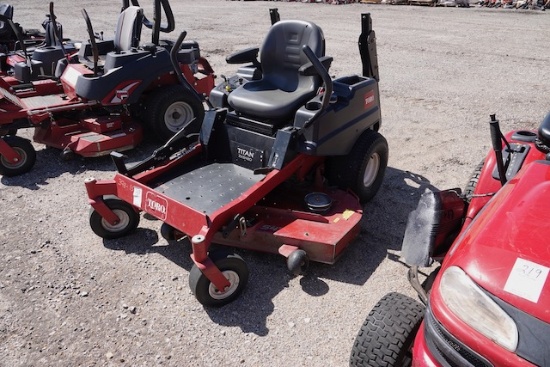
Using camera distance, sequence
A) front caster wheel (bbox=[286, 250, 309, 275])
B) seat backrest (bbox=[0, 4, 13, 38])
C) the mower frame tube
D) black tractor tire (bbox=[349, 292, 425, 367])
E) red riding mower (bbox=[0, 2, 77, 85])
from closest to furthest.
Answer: black tractor tire (bbox=[349, 292, 425, 367]) < front caster wheel (bbox=[286, 250, 309, 275]) < the mower frame tube < red riding mower (bbox=[0, 2, 77, 85]) < seat backrest (bbox=[0, 4, 13, 38])

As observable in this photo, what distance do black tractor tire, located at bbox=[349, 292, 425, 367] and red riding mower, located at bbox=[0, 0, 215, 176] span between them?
2.95 metres

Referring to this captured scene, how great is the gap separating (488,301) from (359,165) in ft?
7.23

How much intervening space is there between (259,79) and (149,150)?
1846mm

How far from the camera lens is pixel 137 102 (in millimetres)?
5219

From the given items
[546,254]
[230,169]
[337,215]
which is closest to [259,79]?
[230,169]

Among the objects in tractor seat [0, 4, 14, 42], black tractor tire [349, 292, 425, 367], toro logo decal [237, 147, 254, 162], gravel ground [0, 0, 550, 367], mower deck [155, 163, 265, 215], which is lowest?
gravel ground [0, 0, 550, 367]

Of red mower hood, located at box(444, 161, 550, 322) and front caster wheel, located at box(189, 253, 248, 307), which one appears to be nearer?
red mower hood, located at box(444, 161, 550, 322)

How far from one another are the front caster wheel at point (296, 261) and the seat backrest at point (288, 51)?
1.55 metres

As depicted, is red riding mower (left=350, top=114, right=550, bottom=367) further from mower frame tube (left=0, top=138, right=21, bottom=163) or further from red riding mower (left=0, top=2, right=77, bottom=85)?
red riding mower (left=0, top=2, right=77, bottom=85)

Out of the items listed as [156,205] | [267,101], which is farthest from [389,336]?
[267,101]

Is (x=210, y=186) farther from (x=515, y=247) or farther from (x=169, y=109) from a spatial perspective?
(x=515, y=247)

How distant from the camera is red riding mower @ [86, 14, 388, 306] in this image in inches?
119

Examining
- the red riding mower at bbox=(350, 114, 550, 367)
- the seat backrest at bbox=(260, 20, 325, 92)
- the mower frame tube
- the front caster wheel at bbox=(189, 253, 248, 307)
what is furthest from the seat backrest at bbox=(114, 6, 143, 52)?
the red riding mower at bbox=(350, 114, 550, 367)

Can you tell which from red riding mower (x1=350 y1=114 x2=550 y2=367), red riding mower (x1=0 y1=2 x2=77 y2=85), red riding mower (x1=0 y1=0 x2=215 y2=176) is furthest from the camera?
red riding mower (x1=0 y1=2 x2=77 y2=85)
